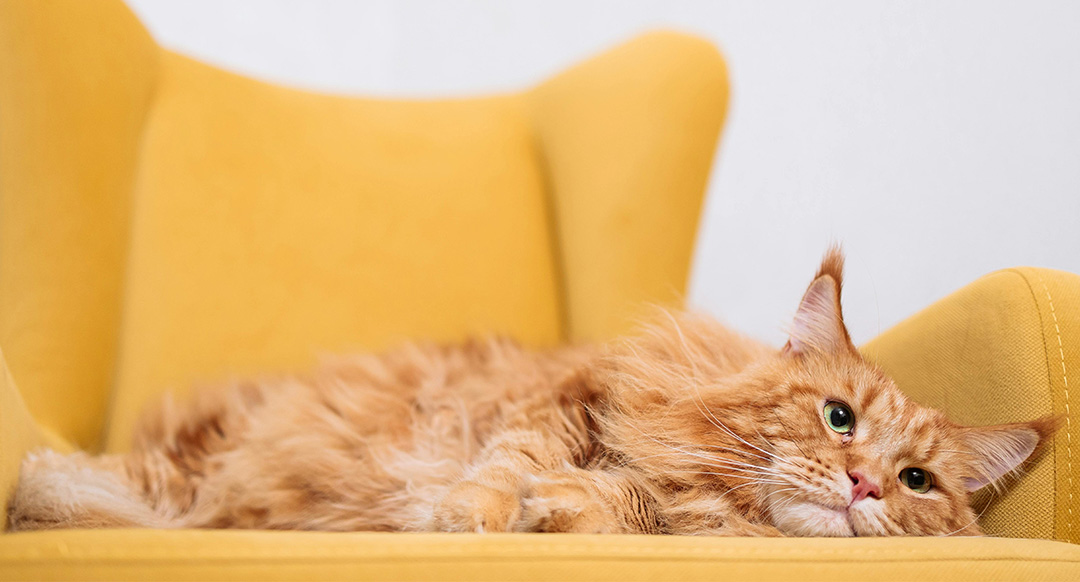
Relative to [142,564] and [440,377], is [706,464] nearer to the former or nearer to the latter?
[440,377]

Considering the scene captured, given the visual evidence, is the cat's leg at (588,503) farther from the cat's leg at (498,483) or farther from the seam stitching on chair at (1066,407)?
the seam stitching on chair at (1066,407)

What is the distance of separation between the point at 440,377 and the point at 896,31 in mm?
1409

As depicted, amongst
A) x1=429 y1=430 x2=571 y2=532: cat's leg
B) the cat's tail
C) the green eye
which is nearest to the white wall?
the green eye

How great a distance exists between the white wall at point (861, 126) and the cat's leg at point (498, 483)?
22.0 inches

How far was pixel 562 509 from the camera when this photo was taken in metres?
0.93

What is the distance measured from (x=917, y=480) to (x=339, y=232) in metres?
1.35

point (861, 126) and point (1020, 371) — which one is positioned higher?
point (861, 126)

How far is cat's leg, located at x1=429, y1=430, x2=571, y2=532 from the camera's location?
0.93 metres

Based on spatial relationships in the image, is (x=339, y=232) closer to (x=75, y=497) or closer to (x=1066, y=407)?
(x=75, y=497)

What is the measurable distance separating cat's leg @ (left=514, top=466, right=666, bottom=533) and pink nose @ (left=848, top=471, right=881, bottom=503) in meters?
0.28

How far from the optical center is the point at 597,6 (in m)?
2.60

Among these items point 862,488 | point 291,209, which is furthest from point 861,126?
point 291,209

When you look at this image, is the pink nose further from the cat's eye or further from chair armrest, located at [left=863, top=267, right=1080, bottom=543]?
chair armrest, located at [left=863, top=267, right=1080, bottom=543]

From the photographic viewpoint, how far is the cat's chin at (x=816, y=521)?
978mm
